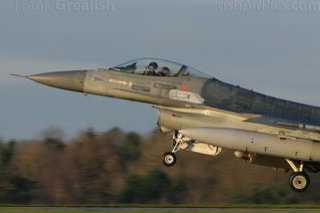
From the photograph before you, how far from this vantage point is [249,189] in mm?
46844

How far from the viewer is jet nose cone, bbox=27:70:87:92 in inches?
906

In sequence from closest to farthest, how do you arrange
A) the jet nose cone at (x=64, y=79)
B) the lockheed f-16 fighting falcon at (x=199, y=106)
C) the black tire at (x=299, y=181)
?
the lockheed f-16 fighting falcon at (x=199, y=106)
the jet nose cone at (x=64, y=79)
the black tire at (x=299, y=181)

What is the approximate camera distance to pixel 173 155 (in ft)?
73.7

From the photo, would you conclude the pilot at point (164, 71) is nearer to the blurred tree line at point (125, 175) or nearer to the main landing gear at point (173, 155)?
the main landing gear at point (173, 155)

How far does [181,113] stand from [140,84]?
162 cm

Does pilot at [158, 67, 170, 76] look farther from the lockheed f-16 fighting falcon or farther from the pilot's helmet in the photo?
the pilot's helmet

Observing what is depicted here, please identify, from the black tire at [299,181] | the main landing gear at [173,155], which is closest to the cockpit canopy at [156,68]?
the main landing gear at [173,155]

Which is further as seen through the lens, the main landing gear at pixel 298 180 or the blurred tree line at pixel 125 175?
the blurred tree line at pixel 125 175

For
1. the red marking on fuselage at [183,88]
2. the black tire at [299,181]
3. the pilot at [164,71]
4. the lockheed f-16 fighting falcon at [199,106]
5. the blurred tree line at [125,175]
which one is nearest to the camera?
the lockheed f-16 fighting falcon at [199,106]

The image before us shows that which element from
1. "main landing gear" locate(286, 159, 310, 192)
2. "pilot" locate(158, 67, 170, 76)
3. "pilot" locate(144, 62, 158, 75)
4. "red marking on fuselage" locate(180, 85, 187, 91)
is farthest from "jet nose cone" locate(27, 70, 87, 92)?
"main landing gear" locate(286, 159, 310, 192)

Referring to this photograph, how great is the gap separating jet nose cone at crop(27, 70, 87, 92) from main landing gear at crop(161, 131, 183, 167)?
3.47 metres

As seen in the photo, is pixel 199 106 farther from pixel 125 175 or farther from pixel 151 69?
pixel 125 175

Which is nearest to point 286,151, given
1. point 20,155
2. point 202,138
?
point 202,138

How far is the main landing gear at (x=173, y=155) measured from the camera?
2241cm
